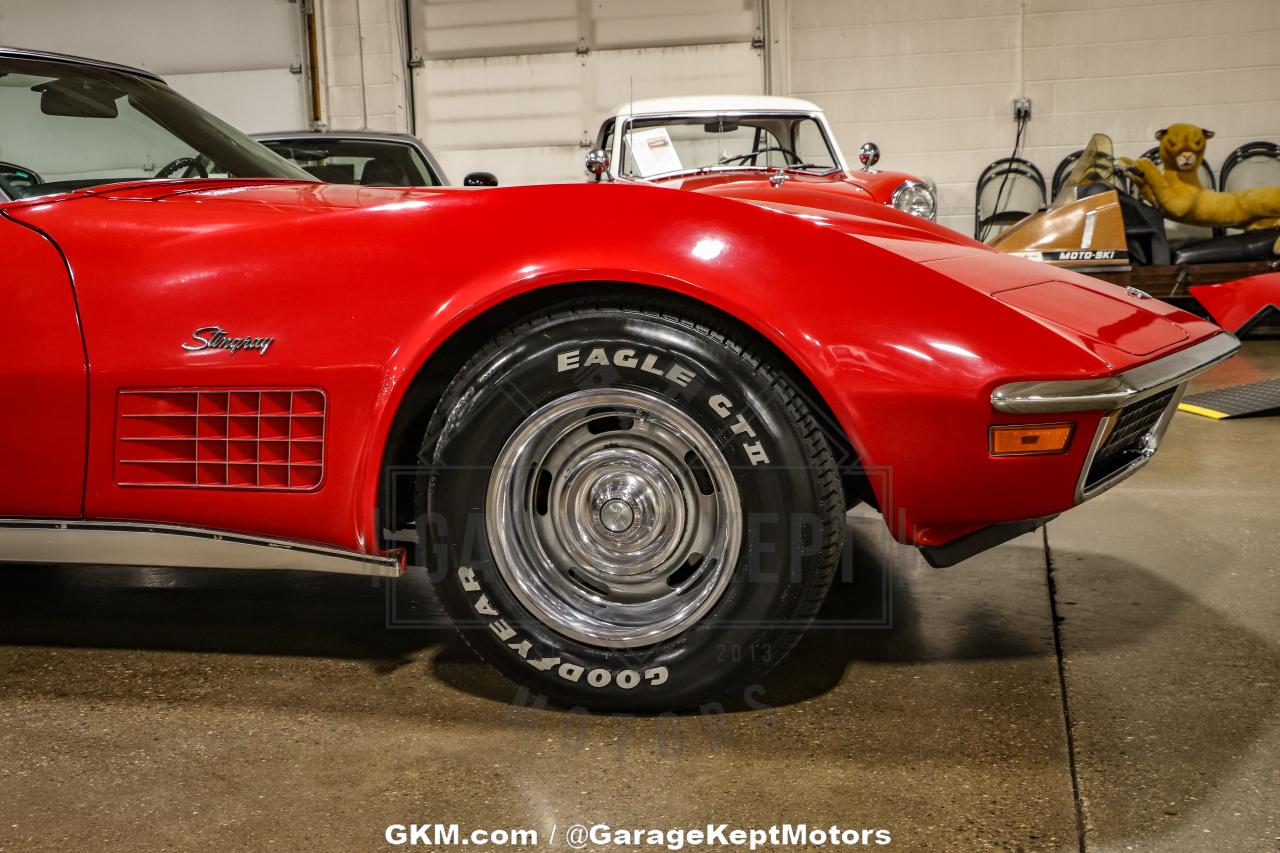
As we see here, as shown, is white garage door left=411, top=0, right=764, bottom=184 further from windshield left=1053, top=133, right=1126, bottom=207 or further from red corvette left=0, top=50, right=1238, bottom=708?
red corvette left=0, top=50, right=1238, bottom=708

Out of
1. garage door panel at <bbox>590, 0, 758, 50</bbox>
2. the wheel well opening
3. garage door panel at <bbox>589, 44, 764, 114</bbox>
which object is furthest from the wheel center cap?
garage door panel at <bbox>590, 0, 758, 50</bbox>

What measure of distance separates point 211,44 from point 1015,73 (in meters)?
8.18

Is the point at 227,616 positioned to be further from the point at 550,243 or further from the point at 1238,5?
the point at 1238,5

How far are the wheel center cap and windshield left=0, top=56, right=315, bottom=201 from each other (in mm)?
1161

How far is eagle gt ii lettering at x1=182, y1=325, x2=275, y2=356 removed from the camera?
180cm

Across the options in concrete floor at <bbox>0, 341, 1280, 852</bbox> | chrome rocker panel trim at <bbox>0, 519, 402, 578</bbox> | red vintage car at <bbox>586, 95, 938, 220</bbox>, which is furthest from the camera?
red vintage car at <bbox>586, 95, 938, 220</bbox>

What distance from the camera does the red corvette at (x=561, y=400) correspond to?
166cm

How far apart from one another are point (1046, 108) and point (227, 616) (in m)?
10.2

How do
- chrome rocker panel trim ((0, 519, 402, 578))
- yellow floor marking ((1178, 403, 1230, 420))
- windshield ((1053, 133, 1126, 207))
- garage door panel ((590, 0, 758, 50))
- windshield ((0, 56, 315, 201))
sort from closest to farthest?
chrome rocker panel trim ((0, 519, 402, 578)) → windshield ((0, 56, 315, 201)) → yellow floor marking ((1178, 403, 1230, 420)) → windshield ((1053, 133, 1126, 207)) → garage door panel ((590, 0, 758, 50))

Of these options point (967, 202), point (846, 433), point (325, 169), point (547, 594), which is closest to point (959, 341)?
point (846, 433)

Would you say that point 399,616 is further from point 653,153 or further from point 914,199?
point 653,153

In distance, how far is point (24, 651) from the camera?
2.17m

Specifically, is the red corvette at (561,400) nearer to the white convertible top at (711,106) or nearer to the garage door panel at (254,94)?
the white convertible top at (711,106)

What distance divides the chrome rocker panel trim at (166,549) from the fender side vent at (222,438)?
85 millimetres
